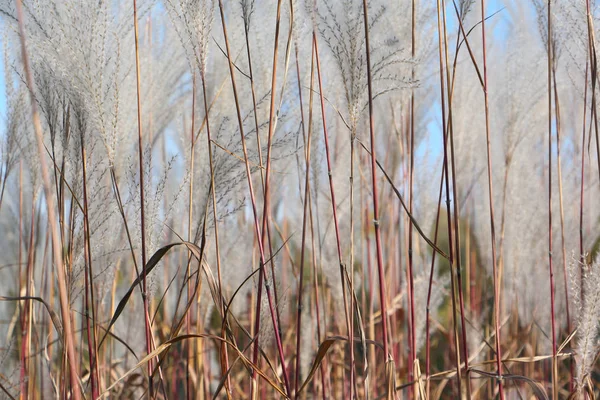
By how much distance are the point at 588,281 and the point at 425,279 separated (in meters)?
0.82

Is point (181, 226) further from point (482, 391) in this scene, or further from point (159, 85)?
point (482, 391)

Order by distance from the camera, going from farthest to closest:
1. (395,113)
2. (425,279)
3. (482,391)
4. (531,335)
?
(531,335)
(482,391)
(425,279)
(395,113)

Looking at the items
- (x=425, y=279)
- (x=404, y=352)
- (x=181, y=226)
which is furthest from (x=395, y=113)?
(x=404, y=352)

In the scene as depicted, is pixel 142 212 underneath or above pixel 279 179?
underneath

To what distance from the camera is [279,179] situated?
6.16 feet

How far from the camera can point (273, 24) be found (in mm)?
1466

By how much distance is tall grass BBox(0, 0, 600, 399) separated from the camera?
99 centimetres

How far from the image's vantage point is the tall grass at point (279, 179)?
986 mm

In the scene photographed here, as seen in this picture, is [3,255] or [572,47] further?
[3,255]

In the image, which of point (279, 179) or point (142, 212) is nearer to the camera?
point (142, 212)

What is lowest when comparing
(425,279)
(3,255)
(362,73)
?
(425,279)

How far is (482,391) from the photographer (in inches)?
78.5

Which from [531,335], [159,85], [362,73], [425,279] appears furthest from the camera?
[531,335]

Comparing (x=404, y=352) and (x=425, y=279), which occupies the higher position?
(x=425, y=279)
